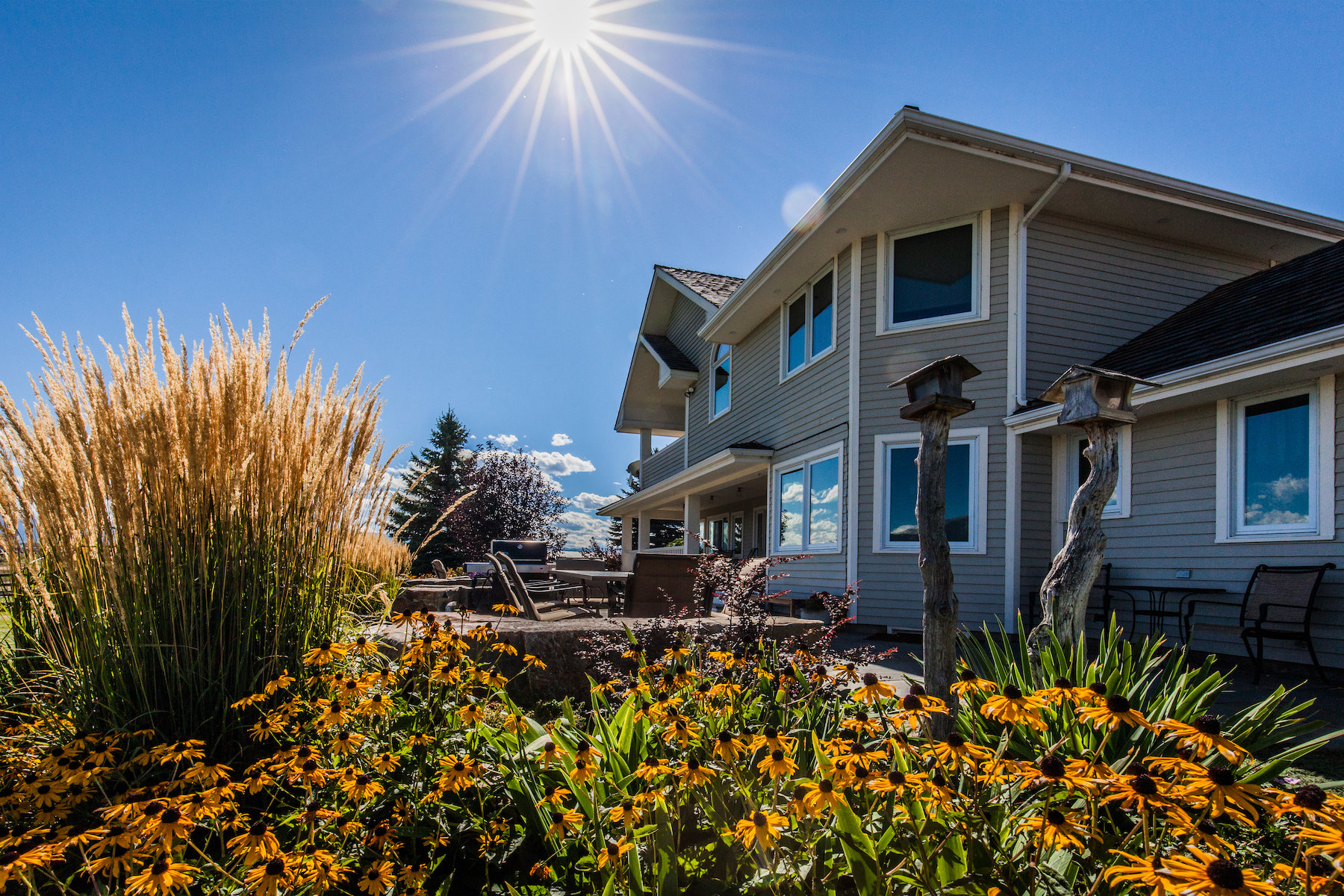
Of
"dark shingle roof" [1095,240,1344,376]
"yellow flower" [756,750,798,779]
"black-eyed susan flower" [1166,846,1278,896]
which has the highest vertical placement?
"dark shingle roof" [1095,240,1344,376]

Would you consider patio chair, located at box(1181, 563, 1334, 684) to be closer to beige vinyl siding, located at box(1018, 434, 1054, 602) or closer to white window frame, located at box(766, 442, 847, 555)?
beige vinyl siding, located at box(1018, 434, 1054, 602)

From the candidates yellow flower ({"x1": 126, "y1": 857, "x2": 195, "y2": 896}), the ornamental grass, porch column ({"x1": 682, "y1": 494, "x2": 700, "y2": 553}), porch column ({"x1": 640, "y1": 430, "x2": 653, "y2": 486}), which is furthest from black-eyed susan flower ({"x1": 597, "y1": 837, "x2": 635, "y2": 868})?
porch column ({"x1": 640, "y1": 430, "x2": 653, "y2": 486})

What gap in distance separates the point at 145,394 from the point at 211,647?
2.96 feet

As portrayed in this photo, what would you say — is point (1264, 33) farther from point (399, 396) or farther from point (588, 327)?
point (588, 327)

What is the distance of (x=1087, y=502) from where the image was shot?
3.26 meters

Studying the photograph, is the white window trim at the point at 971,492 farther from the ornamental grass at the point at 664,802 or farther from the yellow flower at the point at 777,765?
the yellow flower at the point at 777,765

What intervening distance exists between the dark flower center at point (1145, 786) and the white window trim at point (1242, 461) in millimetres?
6311

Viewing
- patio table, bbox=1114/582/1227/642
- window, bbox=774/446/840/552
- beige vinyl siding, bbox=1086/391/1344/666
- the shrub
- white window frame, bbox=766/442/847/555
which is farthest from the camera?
window, bbox=774/446/840/552

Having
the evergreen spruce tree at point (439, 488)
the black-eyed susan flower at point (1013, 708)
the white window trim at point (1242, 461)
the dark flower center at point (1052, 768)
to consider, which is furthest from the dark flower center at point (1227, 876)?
the evergreen spruce tree at point (439, 488)

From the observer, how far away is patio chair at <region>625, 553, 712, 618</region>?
6332 mm

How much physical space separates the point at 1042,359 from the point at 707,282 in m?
7.34

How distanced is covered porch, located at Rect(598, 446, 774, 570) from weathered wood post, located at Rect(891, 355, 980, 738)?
5.37 meters

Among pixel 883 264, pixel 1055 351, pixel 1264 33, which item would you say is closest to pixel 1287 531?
pixel 1055 351

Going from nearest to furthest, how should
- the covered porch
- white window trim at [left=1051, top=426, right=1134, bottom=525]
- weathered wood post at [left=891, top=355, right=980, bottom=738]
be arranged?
1. weathered wood post at [left=891, top=355, right=980, bottom=738]
2. white window trim at [left=1051, top=426, right=1134, bottom=525]
3. the covered porch
